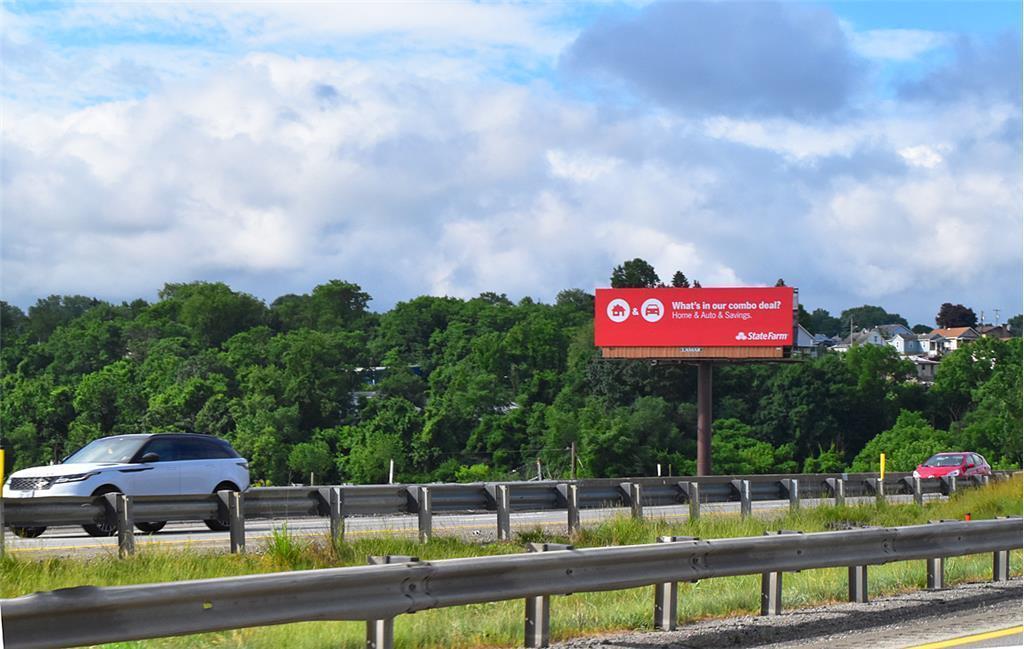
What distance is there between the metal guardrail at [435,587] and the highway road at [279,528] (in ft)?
20.3

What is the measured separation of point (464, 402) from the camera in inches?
4638

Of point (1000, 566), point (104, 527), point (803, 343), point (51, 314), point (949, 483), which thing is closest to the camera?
point (1000, 566)

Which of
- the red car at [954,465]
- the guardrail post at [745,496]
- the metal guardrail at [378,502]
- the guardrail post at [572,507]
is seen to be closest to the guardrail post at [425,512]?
the metal guardrail at [378,502]

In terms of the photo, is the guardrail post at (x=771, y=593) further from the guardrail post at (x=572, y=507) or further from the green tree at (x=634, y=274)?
the green tree at (x=634, y=274)

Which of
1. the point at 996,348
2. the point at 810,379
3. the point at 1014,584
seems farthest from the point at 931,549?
the point at 996,348

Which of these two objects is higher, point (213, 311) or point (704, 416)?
point (213, 311)

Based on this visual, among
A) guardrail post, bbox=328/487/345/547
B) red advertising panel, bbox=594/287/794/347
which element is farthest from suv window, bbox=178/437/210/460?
red advertising panel, bbox=594/287/794/347

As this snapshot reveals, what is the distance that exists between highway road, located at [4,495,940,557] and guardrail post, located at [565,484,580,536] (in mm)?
474

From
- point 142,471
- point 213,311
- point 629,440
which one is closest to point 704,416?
point 629,440

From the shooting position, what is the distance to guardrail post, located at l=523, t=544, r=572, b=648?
10984 mm

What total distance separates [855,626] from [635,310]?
62.0 meters

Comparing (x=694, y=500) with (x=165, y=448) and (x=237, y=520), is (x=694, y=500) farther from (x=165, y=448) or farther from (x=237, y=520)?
(x=237, y=520)

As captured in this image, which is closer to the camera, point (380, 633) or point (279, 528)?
point (380, 633)

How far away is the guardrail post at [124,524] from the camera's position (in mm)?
15836
